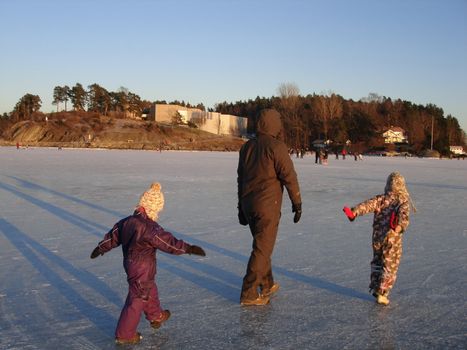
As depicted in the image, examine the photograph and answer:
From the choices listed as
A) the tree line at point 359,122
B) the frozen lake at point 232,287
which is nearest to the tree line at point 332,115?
the tree line at point 359,122

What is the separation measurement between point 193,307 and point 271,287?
29.3 inches

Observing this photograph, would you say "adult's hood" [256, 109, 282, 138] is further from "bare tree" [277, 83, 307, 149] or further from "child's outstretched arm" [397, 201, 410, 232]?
"bare tree" [277, 83, 307, 149]

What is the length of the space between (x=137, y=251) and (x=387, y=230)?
2047mm

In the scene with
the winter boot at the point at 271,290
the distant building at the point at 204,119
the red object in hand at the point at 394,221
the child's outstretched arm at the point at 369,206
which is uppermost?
the distant building at the point at 204,119

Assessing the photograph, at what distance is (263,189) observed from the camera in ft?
12.8

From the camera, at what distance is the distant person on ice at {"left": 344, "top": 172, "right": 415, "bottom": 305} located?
3881mm

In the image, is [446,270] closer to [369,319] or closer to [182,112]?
[369,319]

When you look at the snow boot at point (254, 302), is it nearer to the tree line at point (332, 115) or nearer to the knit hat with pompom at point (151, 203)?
the knit hat with pompom at point (151, 203)

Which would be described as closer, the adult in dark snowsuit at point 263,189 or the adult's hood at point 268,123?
the adult in dark snowsuit at point 263,189

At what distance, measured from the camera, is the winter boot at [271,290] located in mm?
4082

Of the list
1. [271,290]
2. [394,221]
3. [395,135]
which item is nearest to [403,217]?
[394,221]

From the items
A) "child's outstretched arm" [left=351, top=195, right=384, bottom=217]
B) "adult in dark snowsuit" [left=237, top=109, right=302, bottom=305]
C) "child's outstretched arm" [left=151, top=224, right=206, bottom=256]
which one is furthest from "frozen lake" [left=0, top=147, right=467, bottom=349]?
"child's outstretched arm" [left=351, top=195, right=384, bottom=217]

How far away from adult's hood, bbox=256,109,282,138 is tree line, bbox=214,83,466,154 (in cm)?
6945

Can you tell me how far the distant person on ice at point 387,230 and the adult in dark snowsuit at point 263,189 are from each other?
568 mm
